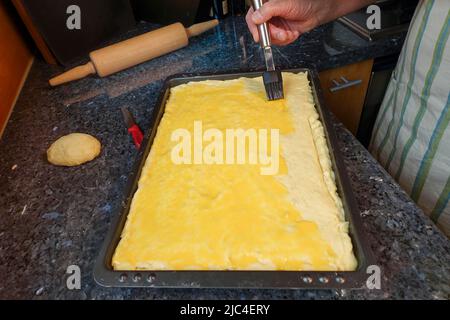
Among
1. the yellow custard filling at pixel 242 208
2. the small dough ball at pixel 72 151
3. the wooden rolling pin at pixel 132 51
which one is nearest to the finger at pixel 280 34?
the yellow custard filling at pixel 242 208

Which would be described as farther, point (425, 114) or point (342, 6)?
point (342, 6)

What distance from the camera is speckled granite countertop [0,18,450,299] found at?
0.56m

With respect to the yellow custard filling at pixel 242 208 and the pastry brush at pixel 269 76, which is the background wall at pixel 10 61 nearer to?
the yellow custard filling at pixel 242 208

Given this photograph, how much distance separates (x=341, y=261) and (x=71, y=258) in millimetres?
495

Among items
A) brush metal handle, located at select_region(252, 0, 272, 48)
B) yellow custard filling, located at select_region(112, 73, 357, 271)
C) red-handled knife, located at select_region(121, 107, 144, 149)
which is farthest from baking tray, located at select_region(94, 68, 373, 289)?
brush metal handle, located at select_region(252, 0, 272, 48)

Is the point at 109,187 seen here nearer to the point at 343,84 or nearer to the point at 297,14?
the point at 297,14

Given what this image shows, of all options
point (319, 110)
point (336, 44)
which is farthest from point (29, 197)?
point (336, 44)

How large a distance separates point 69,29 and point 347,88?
0.97 metres

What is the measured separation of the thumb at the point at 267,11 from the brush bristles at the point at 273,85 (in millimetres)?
132

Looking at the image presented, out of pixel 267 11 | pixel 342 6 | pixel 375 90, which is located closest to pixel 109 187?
pixel 267 11

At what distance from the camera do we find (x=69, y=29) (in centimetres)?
108

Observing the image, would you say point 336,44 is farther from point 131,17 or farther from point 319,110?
point 131,17

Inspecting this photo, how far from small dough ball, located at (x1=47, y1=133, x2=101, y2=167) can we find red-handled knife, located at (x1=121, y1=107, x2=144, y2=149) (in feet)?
0.31

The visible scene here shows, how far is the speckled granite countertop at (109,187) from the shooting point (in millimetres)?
563
